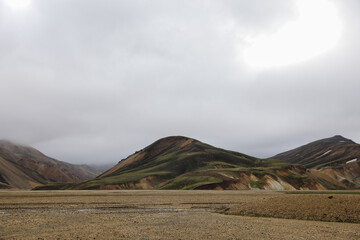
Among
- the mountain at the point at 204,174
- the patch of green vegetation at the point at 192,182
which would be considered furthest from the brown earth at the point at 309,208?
the patch of green vegetation at the point at 192,182

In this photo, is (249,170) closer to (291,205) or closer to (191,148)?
(191,148)

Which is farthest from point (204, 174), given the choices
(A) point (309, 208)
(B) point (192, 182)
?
(A) point (309, 208)

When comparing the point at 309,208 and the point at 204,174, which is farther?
the point at 204,174

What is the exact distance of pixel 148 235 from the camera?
18.8 meters

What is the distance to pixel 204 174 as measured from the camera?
123m

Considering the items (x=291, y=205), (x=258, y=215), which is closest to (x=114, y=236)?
(x=258, y=215)

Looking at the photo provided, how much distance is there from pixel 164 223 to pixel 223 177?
9256cm

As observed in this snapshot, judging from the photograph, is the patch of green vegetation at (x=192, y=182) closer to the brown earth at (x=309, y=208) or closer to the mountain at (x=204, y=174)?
the mountain at (x=204, y=174)

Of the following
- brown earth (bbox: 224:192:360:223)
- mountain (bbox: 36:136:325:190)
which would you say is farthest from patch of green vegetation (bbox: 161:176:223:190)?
brown earth (bbox: 224:192:360:223)

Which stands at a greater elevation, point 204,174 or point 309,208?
point 204,174

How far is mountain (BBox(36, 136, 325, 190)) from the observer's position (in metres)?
113

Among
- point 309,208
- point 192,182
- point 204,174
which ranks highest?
point 204,174

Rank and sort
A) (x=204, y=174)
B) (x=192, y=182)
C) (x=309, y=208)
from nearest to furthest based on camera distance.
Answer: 1. (x=309, y=208)
2. (x=192, y=182)
3. (x=204, y=174)

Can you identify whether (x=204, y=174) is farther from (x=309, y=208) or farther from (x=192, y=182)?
(x=309, y=208)
